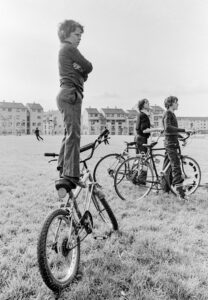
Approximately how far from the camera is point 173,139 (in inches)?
244

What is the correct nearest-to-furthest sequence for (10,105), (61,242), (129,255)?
(61,242) < (129,255) < (10,105)

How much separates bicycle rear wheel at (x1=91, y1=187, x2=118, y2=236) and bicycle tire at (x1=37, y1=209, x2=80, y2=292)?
824 mm

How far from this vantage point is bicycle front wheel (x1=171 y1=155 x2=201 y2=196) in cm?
659

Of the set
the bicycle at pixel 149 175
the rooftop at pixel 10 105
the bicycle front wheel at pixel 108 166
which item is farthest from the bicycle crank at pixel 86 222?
the rooftop at pixel 10 105

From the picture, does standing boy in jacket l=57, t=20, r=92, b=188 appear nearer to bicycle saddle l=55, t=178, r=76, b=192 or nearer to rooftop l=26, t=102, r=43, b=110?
bicycle saddle l=55, t=178, r=76, b=192

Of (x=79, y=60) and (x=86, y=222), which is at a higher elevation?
(x=79, y=60)

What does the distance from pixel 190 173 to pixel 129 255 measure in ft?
12.8

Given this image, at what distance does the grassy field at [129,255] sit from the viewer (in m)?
2.65

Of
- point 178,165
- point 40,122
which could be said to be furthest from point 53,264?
point 40,122

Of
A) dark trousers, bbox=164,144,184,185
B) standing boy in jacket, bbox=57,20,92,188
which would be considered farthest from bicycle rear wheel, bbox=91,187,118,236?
dark trousers, bbox=164,144,184,185

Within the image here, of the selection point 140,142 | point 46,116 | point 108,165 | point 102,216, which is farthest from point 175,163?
point 46,116

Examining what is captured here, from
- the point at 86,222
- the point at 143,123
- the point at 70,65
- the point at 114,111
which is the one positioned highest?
the point at 114,111

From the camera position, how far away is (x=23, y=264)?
3.11 m

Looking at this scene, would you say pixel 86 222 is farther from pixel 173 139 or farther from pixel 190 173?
pixel 190 173
